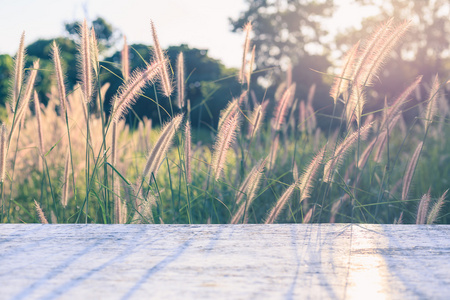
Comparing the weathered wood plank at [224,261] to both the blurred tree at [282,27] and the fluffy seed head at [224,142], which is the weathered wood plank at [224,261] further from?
the blurred tree at [282,27]

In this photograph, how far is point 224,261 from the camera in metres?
0.88

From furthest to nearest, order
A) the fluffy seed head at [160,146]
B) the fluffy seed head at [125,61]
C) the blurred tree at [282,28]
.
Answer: the blurred tree at [282,28]
the fluffy seed head at [125,61]
the fluffy seed head at [160,146]

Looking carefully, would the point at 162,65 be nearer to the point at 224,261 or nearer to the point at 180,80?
the point at 180,80

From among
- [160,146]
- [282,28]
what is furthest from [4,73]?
[282,28]

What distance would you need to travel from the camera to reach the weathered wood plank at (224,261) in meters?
0.75

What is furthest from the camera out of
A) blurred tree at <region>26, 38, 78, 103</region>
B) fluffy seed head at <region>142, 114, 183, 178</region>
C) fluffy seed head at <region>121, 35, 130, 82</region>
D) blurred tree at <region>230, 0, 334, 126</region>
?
blurred tree at <region>230, 0, 334, 126</region>

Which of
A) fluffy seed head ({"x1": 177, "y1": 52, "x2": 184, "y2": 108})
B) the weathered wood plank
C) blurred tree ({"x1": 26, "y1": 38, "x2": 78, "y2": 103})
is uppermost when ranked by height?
blurred tree ({"x1": 26, "y1": 38, "x2": 78, "y2": 103})

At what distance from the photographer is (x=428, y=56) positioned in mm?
13992

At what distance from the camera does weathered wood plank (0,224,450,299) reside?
0.75 m

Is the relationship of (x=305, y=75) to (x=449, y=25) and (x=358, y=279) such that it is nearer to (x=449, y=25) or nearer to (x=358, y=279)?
(x=449, y=25)

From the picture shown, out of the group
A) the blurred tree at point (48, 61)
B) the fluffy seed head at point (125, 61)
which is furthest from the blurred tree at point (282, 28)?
the fluffy seed head at point (125, 61)

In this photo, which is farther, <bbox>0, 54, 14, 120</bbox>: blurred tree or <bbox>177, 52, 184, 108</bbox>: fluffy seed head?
<bbox>0, 54, 14, 120</bbox>: blurred tree

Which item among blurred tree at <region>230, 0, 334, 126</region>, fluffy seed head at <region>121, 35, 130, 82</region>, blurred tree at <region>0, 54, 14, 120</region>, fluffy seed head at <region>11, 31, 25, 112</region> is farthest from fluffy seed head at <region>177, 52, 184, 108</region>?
blurred tree at <region>230, 0, 334, 126</region>

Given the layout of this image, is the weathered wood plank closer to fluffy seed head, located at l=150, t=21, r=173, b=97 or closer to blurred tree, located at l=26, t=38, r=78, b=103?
fluffy seed head, located at l=150, t=21, r=173, b=97
